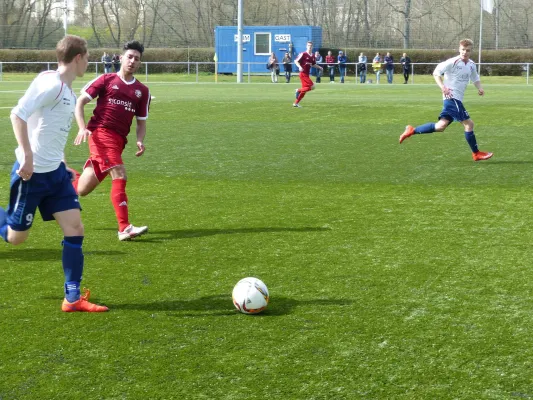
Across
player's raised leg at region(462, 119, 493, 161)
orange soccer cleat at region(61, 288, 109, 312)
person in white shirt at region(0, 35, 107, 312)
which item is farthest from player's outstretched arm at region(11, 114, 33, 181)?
player's raised leg at region(462, 119, 493, 161)

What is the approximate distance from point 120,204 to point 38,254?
94cm

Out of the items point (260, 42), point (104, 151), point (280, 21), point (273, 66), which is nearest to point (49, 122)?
point (104, 151)

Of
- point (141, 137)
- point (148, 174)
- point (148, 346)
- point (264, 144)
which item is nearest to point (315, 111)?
point (264, 144)

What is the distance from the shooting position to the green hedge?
50531mm

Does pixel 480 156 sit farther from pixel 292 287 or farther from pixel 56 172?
pixel 56 172

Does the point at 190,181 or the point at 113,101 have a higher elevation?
the point at 113,101

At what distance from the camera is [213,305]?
5.49 m

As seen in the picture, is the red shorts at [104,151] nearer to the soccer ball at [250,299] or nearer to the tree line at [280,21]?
the soccer ball at [250,299]

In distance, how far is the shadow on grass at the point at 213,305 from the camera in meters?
5.33

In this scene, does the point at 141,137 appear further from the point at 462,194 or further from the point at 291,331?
the point at 462,194

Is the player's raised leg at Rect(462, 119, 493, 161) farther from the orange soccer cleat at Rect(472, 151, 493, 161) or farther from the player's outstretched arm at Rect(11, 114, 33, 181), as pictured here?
the player's outstretched arm at Rect(11, 114, 33, 181)

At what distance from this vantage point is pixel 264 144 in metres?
15.4

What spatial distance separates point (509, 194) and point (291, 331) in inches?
228

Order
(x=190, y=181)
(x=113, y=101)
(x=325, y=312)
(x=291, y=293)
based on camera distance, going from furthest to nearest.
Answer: (x=190, y=181)
(x=113, y=101)
(x=291, y=293)
(x=325, y=312)
